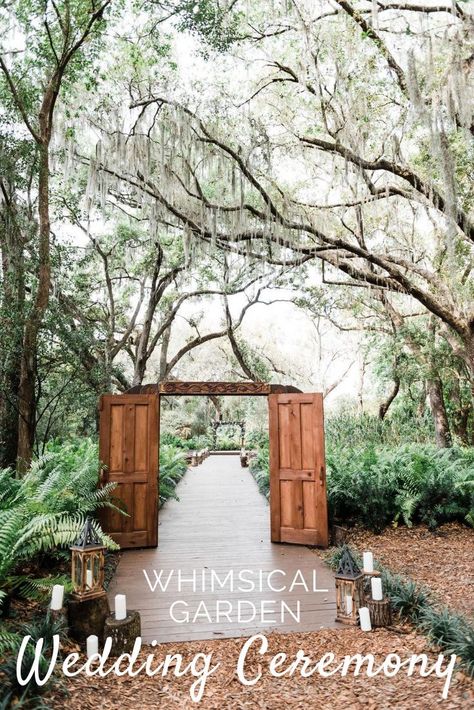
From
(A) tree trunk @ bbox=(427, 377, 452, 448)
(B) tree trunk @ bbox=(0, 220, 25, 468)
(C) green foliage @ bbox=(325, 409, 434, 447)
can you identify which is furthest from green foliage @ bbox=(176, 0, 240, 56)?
(C) green foliage @ bbox=(325, 409, 434, 447)

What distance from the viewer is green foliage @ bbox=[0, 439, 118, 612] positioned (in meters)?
3.30

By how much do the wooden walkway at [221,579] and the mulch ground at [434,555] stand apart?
2.71 ft

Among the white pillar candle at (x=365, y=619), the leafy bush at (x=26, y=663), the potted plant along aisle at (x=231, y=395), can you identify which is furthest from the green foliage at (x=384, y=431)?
the leafy bush at (x=26, y=663)

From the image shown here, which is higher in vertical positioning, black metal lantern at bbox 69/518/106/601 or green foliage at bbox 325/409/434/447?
green foliage at bbox 325/409/434/447

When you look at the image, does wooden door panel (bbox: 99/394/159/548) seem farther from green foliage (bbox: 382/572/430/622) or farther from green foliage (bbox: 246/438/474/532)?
green foliage (bbox: 382/572/430/622)

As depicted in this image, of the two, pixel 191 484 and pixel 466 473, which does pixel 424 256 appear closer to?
pixel 466 473

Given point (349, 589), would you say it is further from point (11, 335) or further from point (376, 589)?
point (11, 335)

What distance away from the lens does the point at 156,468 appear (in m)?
6.19

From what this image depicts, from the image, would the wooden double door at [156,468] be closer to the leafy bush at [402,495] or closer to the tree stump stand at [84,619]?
the leafy bush at [402,495]

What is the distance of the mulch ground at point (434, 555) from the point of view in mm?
4281

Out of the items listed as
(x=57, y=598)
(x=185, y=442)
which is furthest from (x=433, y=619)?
(x=185, y=442)

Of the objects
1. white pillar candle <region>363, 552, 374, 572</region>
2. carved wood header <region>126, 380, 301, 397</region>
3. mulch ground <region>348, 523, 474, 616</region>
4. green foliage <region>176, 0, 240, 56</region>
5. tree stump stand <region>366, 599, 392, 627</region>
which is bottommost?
mulch ground <region>348, 523, 474, 616</region>

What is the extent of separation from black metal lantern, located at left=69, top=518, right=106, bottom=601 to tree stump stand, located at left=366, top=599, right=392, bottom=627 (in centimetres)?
195

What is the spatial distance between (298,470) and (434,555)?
1.81 m
